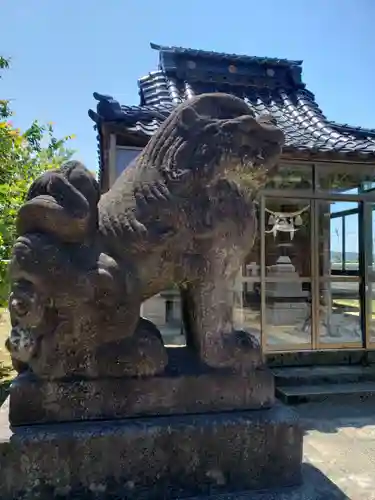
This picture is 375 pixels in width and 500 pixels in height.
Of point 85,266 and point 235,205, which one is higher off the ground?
point 235,205

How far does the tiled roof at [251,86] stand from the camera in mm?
5648

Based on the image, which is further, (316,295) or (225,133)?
(316,295)

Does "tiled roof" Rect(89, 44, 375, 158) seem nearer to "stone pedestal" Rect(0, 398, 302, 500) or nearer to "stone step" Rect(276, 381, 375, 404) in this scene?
"stone step" Rect(276, 381, 375, 404)

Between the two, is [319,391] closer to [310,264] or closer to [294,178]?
[310,264]

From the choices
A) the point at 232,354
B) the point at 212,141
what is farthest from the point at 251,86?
the point at 232,354

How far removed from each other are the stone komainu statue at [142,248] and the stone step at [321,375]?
120 inches

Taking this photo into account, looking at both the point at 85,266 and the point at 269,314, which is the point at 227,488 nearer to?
the point at 85,266

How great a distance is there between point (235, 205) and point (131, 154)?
299 cm

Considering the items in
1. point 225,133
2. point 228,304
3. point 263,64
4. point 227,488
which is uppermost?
point 263,64

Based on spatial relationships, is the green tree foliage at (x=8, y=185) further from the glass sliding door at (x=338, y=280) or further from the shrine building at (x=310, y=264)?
the glass sliding door at (x=338, y=280)

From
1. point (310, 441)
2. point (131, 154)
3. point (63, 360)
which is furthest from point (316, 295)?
point (63, 360)

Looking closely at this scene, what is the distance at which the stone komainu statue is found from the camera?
73.5 inches

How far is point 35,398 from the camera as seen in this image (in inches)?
73.9

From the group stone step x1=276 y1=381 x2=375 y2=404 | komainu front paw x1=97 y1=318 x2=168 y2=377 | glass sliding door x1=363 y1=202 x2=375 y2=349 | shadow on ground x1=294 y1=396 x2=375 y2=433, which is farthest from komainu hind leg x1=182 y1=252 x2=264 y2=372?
glass sliding door x1=363 y1=202 x2=375 y2=349
